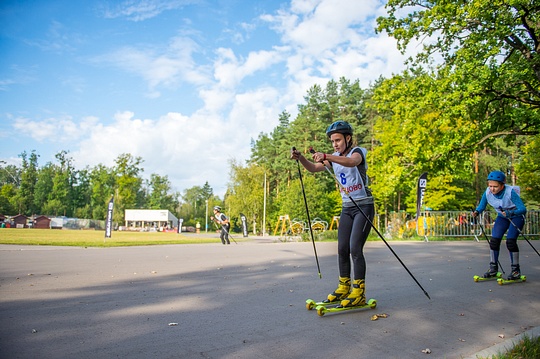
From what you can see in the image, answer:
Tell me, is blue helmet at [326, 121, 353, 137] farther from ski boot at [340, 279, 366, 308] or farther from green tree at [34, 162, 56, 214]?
green tree at [34, 162, 56, 214]

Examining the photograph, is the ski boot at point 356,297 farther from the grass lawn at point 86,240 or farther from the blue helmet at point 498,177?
the grass lawn at point 86,240

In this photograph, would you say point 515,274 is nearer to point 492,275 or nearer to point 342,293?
point 492,275

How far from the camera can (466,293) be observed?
562cm

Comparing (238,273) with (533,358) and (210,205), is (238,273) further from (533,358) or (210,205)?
(210,205)

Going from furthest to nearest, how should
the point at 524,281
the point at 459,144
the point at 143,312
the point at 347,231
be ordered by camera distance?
1. the point at 459,144
2. the point at 524,281
3. the point at 347,231
4. the point at 143,312

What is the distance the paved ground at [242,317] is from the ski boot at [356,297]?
11 centimetres

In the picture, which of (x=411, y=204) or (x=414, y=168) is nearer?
(x=414, y=168)

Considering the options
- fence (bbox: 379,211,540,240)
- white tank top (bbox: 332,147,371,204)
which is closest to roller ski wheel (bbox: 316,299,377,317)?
white tank top (bbox: 332,147,371,204)

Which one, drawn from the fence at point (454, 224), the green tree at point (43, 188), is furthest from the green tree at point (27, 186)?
the fence at point (454, 224)

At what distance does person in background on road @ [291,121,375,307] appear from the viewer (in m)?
4.54

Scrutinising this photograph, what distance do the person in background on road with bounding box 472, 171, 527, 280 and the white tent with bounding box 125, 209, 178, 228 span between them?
243 feet

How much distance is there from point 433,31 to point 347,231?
13537mm

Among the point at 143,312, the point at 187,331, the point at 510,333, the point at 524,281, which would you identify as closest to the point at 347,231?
the point at 510,333

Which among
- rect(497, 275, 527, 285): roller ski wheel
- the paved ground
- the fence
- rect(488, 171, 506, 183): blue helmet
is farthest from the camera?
the fence
